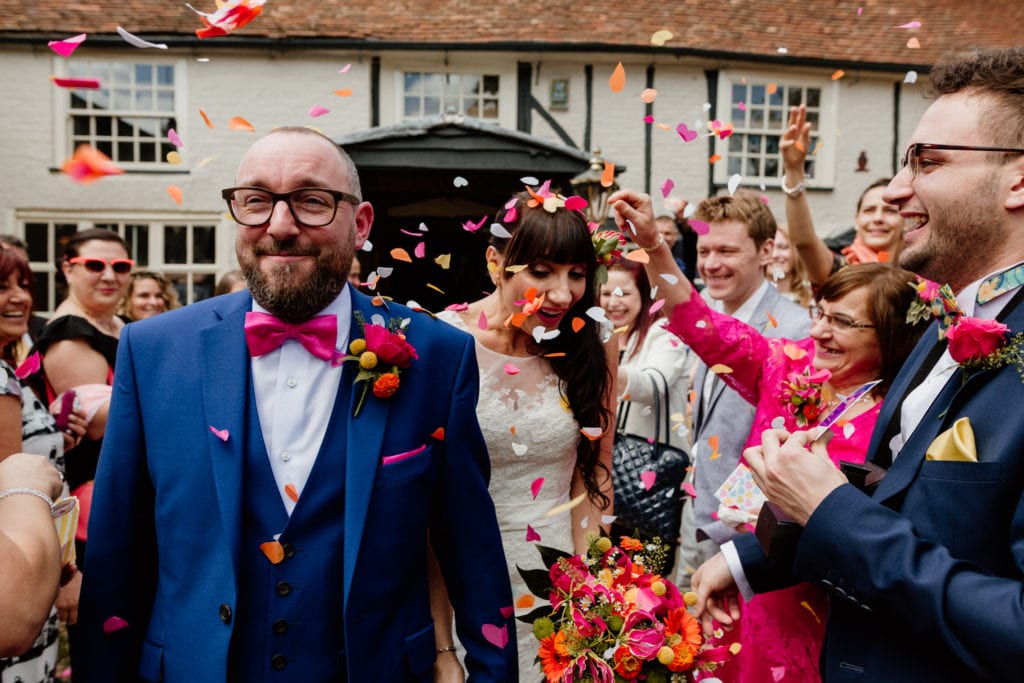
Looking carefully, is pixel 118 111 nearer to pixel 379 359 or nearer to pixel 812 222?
pixel 812 222

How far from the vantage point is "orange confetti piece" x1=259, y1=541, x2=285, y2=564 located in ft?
5.64

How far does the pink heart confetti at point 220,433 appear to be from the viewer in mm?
1732

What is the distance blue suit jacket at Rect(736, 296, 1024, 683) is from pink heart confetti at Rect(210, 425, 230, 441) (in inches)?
51.8

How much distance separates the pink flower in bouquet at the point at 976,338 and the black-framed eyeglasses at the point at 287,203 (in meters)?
1.46

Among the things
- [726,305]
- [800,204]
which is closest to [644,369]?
[726,305]

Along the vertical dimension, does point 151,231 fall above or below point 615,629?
above

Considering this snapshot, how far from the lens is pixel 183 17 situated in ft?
40.7

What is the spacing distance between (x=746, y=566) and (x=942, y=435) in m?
0.86

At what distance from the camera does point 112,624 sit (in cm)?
174

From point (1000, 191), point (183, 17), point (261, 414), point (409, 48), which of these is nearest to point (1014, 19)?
point (409, 48)

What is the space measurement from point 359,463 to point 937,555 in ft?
4.05

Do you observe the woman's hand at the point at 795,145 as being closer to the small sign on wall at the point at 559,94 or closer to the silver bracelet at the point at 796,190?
the silver bracelet at the point at 796,190

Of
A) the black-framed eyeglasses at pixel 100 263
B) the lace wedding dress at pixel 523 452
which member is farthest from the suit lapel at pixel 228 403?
the black-framed eyeglasses at pixel 100 263

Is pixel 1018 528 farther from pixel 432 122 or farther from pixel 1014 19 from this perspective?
pixel 1014 19
